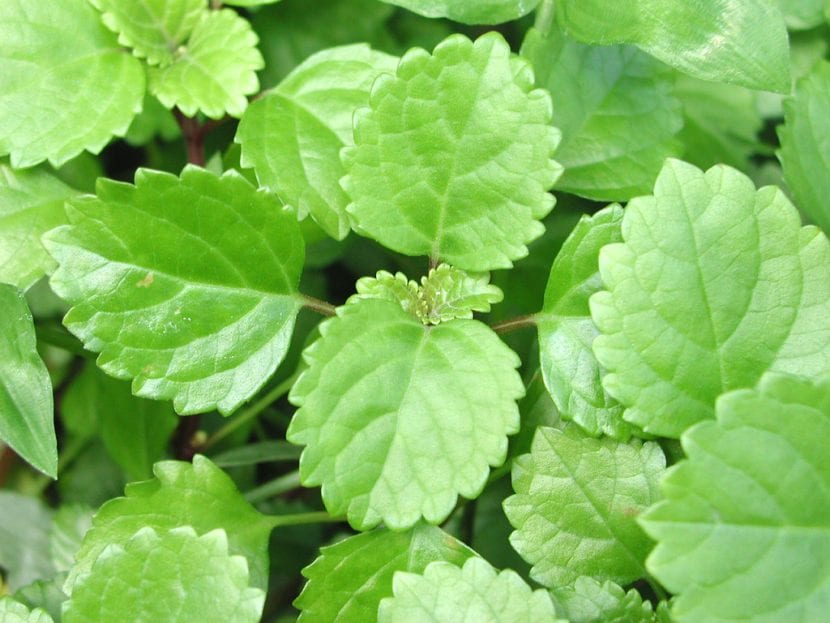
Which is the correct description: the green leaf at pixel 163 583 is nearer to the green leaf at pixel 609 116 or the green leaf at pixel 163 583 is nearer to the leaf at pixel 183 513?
the leaf at pixel 183 513

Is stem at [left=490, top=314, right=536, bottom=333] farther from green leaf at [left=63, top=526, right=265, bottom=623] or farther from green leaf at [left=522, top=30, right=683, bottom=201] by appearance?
green leaf at [left=63, top=526, right=265, bottom=623]

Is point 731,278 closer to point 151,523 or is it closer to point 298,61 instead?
point 151,523

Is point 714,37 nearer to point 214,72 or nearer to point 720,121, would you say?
point 720,121

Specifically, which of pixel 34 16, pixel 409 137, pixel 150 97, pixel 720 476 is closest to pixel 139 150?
pixel 150 97

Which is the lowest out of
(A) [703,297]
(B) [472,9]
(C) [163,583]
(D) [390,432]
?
(C) [163,583]

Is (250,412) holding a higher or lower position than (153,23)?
lower

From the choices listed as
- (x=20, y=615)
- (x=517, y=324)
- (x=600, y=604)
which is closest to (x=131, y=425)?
(x=20, y=615)

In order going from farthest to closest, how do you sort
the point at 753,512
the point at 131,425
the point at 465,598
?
1. the point at 131,425
2. the point at 465,598
3. the point at 753,512
